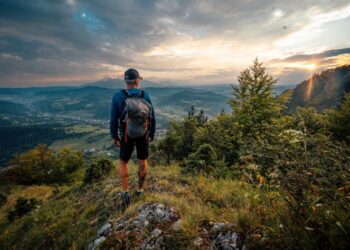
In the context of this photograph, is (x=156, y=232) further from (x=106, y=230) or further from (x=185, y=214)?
(x=106, y=230)

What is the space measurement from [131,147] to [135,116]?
91 cm

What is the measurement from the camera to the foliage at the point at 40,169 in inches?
1375

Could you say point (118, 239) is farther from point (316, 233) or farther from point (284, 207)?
point (316, 233)

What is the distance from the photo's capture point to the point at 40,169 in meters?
38.4

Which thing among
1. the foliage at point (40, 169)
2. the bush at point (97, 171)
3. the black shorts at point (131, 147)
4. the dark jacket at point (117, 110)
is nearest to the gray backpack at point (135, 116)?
the dark jacket at point (117, 110)

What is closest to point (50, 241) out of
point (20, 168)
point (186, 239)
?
point (186, 239)

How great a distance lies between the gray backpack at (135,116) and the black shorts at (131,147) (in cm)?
23

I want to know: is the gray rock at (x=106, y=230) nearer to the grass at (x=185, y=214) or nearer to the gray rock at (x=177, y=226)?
the grass at (x=185, y=214)

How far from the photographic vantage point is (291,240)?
2174mm

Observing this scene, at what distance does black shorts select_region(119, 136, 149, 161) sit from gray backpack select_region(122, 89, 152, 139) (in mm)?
230

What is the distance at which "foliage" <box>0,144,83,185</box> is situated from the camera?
34938mm

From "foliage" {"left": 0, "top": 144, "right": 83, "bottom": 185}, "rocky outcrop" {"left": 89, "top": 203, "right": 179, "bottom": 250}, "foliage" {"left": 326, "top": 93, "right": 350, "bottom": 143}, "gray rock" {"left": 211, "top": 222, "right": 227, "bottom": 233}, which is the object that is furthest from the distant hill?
"gray rock" {"left": 211, "top": 222, "right": 227, "bottom": 233}

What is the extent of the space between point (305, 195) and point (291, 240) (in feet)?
2.14

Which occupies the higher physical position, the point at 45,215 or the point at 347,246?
the point at 347,246
